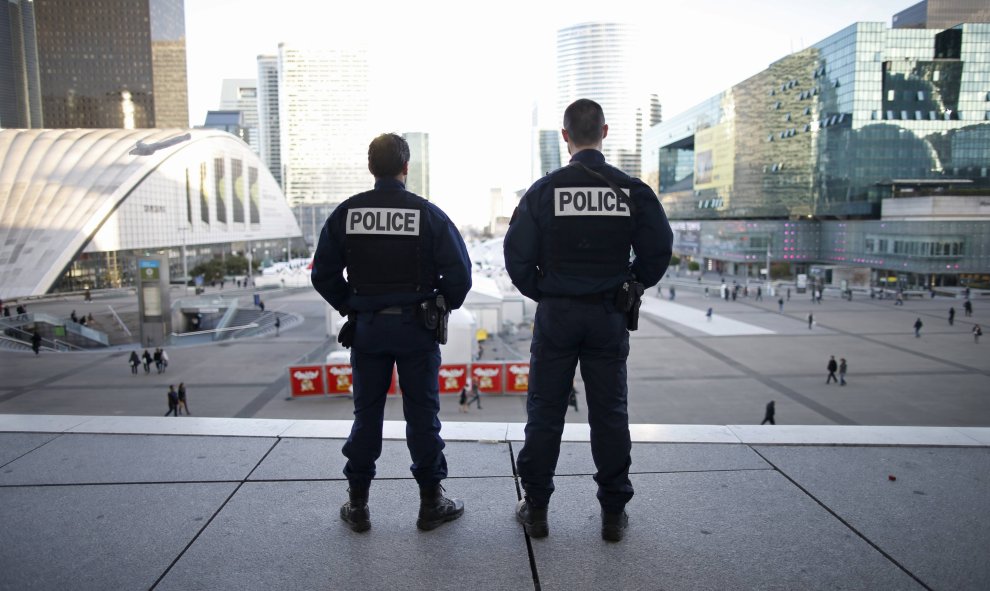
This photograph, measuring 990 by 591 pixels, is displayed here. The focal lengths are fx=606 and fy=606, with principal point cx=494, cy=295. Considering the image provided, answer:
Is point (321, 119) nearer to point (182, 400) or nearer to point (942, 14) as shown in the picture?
point (942, 14)

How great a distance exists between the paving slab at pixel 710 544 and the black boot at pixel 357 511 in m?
0.76

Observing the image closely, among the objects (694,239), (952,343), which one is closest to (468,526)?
(952,343)

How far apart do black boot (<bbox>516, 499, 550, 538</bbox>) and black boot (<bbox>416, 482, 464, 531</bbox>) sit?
293mm

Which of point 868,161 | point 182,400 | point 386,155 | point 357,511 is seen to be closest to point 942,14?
point 868,161

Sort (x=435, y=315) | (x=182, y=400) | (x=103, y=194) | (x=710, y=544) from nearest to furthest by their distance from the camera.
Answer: (x=710, y=544) → (x=435, y=315) → (x=182, y=400) → (x=103, y=194)

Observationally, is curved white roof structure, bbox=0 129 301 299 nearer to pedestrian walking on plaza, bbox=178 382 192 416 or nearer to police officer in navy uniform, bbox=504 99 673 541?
pedestrian walking on plaza, bbox=178 382 192 416

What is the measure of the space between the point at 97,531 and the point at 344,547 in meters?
1.10

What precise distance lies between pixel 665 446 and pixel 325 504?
1952 millimetres

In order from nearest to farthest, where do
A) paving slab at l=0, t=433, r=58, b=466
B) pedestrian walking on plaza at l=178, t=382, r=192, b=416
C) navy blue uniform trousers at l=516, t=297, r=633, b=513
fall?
navy blue uniform trousers at l=516, t=297, r=633, b=513, paving slab at l=0, t=433, r=58, b=466, pedestrian walking on plaza at l=178, t=382, r=192, b=416

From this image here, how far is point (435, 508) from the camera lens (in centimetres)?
272

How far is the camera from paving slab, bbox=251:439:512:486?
3.25 meters

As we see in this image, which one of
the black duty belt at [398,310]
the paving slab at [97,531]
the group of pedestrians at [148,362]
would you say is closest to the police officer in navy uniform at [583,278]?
the black duty belt at [398,310]

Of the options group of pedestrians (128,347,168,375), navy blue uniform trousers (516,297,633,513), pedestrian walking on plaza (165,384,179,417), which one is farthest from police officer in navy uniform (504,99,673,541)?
group of pedestrians (128,347,168,375)

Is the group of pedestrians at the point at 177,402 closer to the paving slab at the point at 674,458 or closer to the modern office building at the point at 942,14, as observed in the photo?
the paving slab at the point at 674,458
